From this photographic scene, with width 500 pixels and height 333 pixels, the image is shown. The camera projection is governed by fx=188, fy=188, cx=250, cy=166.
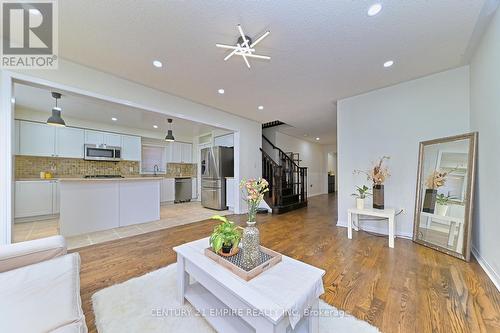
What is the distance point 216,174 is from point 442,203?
184 inches

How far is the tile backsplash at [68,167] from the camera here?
4504 millimetres

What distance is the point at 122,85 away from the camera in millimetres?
3053

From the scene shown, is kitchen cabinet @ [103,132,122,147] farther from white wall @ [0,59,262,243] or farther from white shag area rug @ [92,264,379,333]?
white shag area rug @ [92,264,379,333]

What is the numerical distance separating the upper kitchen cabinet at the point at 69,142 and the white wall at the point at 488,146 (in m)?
7.59

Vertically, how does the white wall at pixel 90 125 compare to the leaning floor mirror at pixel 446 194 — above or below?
above

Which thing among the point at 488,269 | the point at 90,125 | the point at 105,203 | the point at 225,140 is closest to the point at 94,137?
the point at 90,125

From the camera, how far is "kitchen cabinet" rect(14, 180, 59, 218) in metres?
4.01

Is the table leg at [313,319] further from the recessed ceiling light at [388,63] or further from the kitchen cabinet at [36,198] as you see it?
the kitchen cabinet at [36,198]

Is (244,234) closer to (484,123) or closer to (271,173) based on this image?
(484,123)

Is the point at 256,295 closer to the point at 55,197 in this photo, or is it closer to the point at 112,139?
the point at 55,197

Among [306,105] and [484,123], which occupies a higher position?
[306,105]

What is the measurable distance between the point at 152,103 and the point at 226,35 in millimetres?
1991

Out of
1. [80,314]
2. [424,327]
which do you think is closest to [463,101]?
[424,327]

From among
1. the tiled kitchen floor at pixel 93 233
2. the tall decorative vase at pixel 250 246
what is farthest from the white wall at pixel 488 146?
the tiled kitchen floor at pixel 93 233
